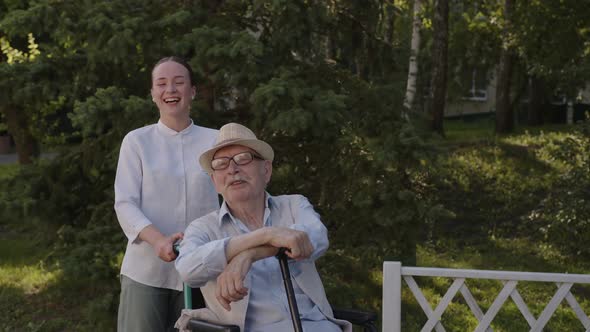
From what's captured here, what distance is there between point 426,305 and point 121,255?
2749mm

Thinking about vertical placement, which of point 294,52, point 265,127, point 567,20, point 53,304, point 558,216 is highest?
point 567,20

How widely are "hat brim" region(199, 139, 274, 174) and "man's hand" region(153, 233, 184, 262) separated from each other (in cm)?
29

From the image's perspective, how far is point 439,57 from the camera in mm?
16672

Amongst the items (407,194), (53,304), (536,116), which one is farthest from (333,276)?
(536,116)

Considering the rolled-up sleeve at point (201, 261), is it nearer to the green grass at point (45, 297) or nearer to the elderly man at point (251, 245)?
the elderly man at point (251, 245)

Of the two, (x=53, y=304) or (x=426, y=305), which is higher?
(x=426, y=305)

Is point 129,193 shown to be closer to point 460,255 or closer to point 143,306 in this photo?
point 143,306

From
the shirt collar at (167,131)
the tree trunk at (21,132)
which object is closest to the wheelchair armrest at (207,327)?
the shirt collar at (167,131)

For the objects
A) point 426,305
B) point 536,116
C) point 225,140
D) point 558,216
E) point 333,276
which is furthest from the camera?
point 536,116

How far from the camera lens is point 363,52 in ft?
22.9

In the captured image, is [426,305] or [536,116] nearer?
[426,305]

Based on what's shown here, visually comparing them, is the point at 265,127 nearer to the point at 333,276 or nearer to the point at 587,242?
the point at 333,276

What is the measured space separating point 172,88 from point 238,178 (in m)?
0.53

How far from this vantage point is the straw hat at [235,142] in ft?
9.81
